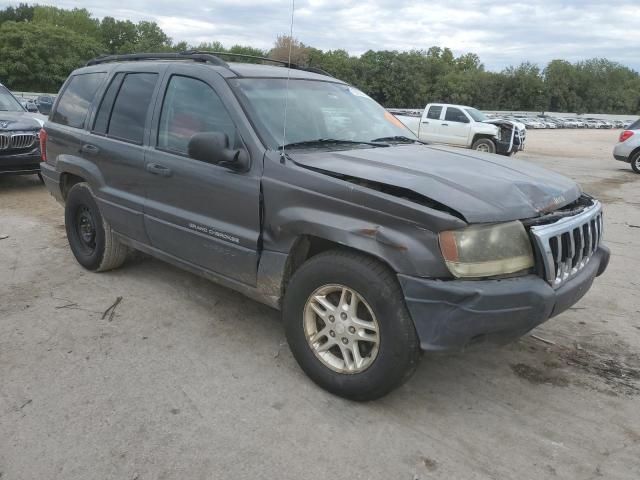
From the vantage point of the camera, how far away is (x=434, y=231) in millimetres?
2572

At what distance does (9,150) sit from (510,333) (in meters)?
8.04

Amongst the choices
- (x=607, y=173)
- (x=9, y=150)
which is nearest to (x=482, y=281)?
(x=9, y=150)

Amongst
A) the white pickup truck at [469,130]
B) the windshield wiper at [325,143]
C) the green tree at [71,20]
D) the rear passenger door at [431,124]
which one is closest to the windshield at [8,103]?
the windshield wiper at [325,143]

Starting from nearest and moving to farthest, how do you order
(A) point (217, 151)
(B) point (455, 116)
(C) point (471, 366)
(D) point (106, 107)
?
(A) point (217, 151) → (C) point (471, 366) → (D) point (106, 107) → (B) point (455, 116)

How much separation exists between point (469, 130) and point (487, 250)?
1599 cm

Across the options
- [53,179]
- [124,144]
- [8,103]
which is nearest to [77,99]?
[53,179]

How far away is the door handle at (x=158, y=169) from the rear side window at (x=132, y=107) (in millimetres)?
285

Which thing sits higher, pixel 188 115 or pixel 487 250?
pixel 188 115

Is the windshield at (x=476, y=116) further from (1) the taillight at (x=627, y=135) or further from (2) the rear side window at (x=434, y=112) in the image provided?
(1) the taillight at (x=627, y=135)

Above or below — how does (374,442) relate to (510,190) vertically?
below

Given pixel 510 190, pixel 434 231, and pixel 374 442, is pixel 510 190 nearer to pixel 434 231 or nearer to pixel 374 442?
pixel 434 231

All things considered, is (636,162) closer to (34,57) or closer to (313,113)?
(313,113)

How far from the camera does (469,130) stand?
17.7 meters

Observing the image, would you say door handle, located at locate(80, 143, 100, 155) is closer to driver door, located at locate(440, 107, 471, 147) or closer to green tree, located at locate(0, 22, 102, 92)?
driver door, located at locate(440, 107, 471, 147)
